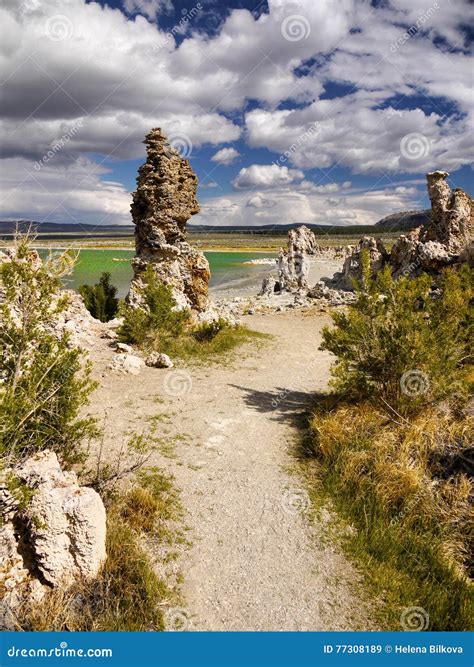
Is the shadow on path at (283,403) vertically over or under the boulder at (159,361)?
under

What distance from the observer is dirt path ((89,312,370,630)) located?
→ 465 centimetres

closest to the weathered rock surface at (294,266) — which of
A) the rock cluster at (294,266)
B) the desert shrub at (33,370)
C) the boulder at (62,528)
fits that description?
the rock cluster at (294,266)

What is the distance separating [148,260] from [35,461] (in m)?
13.5

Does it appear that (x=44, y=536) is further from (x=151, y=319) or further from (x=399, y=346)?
(x=151, y=319)

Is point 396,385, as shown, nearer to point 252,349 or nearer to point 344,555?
point 344,555

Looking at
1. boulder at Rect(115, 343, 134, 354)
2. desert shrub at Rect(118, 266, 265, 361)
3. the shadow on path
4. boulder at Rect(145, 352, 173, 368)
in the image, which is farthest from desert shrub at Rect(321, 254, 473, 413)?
boulder at Rect(115, 343, 134, 354)

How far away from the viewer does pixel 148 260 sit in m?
17.7

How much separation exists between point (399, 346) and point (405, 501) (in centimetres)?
331

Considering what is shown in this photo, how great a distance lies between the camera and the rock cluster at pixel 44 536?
14.8 ft

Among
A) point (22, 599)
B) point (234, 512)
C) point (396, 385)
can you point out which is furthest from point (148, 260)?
point (22, 599)

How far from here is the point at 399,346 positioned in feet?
27.6

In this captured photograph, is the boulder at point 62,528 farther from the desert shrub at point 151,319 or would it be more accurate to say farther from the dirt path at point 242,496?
the desert shrub at point 151,319

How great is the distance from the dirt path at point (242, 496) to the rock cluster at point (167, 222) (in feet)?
19.4

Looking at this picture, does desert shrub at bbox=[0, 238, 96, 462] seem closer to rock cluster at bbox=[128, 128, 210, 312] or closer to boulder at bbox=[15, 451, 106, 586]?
boulder at bbox=[15, 451, 106, 586]
